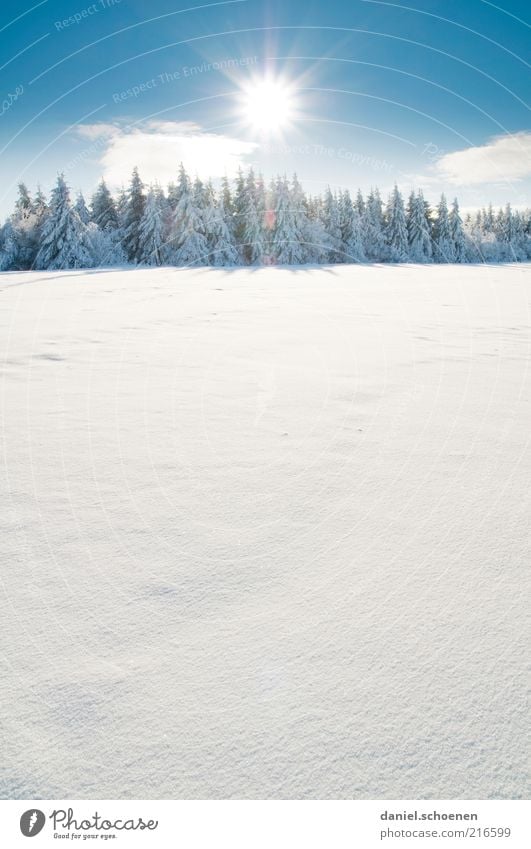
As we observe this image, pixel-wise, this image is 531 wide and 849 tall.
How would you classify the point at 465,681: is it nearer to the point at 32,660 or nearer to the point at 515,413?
the point at 32,660

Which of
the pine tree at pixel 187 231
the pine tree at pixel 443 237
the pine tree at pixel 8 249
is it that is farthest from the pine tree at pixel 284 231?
the pine tree at pixel 8 249

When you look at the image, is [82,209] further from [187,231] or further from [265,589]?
[265,589]

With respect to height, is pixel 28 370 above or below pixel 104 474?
above

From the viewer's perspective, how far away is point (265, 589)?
66.4 inches

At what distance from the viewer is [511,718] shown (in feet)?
3.95

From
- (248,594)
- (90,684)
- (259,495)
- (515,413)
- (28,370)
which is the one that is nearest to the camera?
(90,684)

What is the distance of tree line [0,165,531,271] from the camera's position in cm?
3134

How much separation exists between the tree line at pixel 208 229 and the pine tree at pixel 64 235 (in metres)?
0.06

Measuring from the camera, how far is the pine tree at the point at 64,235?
3108cm

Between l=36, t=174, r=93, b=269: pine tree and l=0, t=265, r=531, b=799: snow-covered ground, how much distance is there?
30.6 m

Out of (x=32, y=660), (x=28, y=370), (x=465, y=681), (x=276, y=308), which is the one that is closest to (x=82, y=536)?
(x=32, y=660)

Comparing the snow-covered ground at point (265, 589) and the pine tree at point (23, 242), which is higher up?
the pine tree at point (23, 242)

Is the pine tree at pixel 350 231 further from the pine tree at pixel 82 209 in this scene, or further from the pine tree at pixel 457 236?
the pine tree at pixel 82 209

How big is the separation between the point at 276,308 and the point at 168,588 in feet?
27.5
